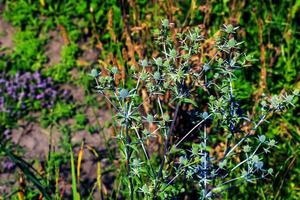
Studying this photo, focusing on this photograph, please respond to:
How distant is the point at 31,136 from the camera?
340 cm

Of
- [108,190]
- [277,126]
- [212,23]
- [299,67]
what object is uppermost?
[212,23]

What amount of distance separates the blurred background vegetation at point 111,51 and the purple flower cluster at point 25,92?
0.04 ft

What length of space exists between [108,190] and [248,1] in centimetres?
170

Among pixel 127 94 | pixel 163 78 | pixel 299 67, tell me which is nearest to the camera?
pixel 127 94

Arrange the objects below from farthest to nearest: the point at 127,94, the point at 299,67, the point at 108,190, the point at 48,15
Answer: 1. the point at 48,15
2. the point at 299,67
3. the point at 108,190
4. the point at 127,94

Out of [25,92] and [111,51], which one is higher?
[111,51]

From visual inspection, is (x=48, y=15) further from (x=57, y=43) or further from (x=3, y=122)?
(x=3, y=122)

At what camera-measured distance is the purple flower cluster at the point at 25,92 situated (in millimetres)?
3484

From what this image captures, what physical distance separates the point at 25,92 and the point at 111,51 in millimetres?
700

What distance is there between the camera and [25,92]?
3.56 m

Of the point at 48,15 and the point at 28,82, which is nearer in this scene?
the point at 28,82

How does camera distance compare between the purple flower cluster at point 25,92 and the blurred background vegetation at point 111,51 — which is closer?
the blurred background vegetation at point 111,51

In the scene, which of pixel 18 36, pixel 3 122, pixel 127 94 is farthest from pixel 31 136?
pixel 127 94

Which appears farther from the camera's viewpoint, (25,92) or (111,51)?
(25,92)
